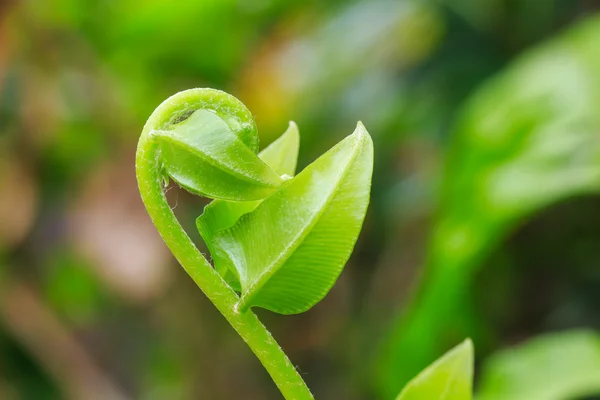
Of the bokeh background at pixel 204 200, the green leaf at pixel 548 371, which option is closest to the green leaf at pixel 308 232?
the green leaf at pixel 548 371

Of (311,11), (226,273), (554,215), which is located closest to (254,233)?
(226,273)

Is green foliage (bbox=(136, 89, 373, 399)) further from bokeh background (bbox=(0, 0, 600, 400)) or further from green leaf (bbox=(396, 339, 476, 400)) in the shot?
bokeh background (bbox=(0, 0, 600, 400))

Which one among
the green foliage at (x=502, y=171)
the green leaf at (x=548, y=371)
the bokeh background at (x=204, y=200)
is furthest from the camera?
the bokeh background at (x=204, y=200)

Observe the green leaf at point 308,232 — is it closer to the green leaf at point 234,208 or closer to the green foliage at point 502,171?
the green leaf at point 234,208

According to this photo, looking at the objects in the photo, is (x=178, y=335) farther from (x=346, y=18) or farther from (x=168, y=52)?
(x=346, y=18)

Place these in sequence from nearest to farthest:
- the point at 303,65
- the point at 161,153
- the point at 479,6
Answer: the point at 161,153, the point at 479,6, the point at 303,65

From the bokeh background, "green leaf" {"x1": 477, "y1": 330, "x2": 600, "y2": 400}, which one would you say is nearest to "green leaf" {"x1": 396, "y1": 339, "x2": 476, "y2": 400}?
"green leaf" {"x1": 477, "y1": 330, "x2": 600, "y2": 400}
